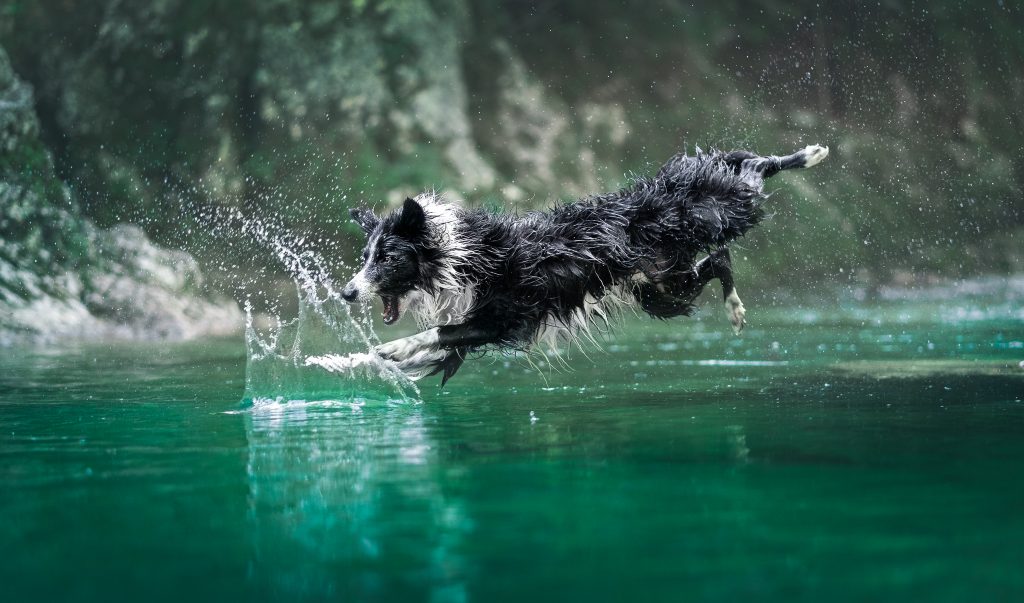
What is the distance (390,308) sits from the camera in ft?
20.3

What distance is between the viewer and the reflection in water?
2803 millimetres

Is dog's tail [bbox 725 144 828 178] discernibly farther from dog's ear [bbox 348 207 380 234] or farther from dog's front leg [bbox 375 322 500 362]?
dog's ear [bbox 348 207 380 234]

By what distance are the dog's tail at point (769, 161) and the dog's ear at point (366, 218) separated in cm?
242

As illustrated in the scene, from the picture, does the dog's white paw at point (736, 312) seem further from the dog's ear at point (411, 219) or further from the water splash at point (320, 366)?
the dog's ear at point (411, 219)

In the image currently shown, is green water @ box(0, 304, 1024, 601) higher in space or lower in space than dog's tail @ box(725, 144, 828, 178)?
lower

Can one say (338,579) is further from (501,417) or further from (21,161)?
(21,161)

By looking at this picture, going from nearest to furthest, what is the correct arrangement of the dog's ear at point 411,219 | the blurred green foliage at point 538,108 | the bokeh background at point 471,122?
the dog's ear at point 411,219 < the bokeh background at point 471,122 < the blurred green foliage at point 538,108

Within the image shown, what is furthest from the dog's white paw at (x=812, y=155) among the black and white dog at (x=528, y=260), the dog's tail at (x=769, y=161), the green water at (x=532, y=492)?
the green water at (x=532, y=492)

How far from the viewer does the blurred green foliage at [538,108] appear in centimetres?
1789

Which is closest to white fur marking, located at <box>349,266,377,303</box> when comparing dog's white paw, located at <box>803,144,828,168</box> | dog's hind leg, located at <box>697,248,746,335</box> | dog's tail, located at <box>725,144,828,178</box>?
dog's hind leg, located at <box>697,248,746,335</box>

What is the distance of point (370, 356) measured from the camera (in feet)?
19.9

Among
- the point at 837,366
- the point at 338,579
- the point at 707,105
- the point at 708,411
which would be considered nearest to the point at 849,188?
the point at 707,105

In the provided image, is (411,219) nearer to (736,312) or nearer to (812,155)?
(736,312)

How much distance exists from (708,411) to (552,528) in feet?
8.75
